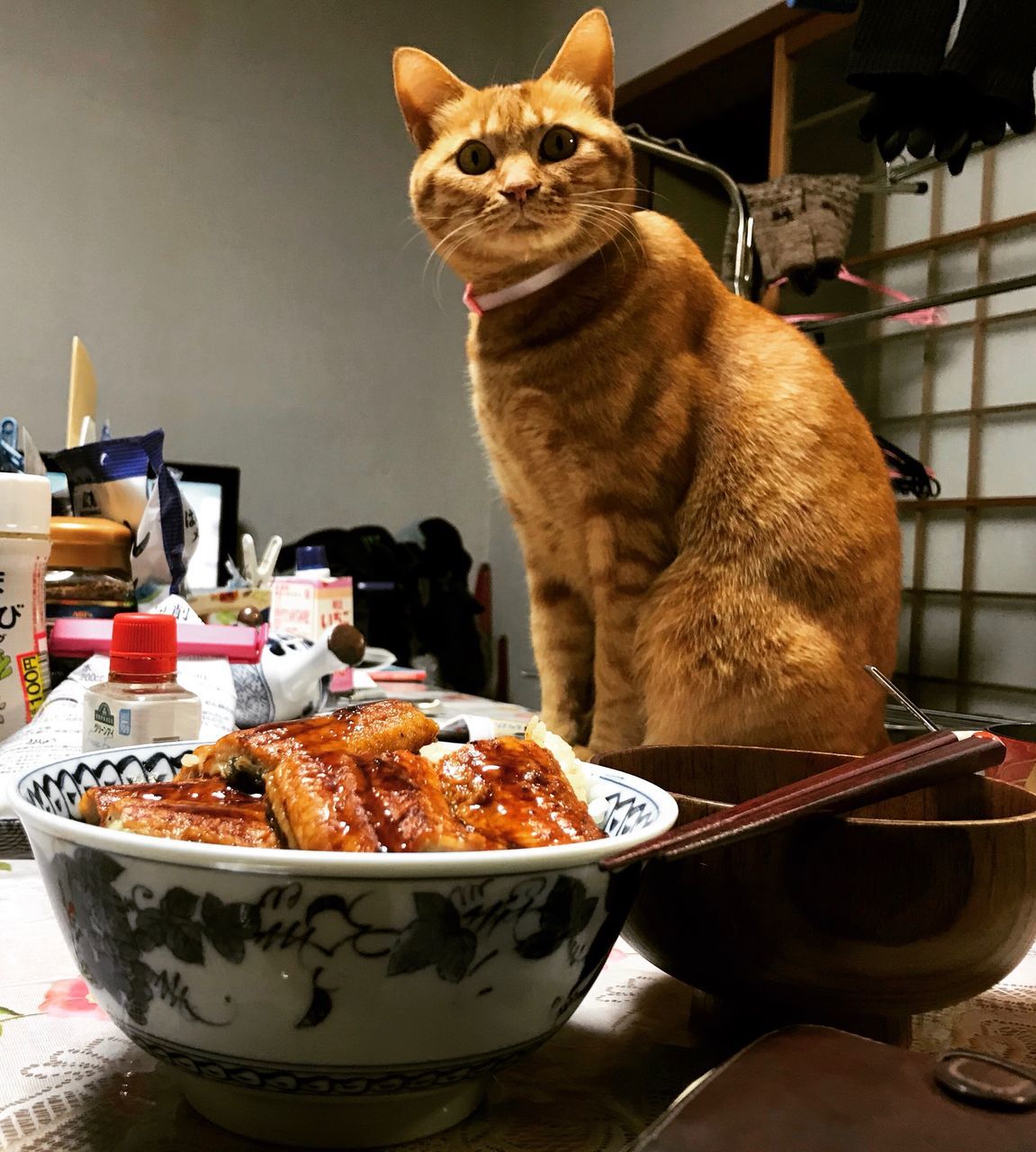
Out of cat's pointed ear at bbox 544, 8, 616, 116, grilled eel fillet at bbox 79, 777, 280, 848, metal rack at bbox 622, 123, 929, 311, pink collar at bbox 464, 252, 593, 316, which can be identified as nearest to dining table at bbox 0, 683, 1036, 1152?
grilled eel fillet at bbox 79, 777, 280, 848

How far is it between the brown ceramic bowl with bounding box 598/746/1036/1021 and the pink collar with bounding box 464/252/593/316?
820mm

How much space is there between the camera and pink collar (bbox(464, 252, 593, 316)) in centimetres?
108

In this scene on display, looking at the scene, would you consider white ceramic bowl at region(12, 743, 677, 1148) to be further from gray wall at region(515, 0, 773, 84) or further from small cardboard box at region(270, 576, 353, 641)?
gray wall at region(515, 0, 773, 84)

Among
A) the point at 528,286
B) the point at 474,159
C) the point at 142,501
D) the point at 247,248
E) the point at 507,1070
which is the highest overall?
A: the point at 247,248

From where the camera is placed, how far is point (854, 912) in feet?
1.11

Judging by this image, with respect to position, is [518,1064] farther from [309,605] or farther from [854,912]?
[309,605]

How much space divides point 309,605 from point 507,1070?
981mm

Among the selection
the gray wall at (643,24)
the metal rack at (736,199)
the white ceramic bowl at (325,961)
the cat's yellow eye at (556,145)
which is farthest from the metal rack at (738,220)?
the white ceramic bowl at (325,961)

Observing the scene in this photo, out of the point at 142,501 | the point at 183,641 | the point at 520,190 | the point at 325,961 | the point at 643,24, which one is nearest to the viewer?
the point at 325,961

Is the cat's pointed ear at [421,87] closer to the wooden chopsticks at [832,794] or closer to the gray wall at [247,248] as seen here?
the wooden chopsticks at [832,794]

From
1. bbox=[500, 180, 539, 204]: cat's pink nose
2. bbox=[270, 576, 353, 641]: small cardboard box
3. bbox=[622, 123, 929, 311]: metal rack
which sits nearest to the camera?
bbox=[500, 180, 539, 204]: cat's pink nose

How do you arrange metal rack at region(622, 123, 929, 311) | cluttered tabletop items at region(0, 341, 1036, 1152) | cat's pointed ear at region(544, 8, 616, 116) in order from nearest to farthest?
cluttered tabletop items at region(0, 341, 1036, 1152) → cat's pointed ear at region(544, 8, 616, 116) → metal rack at region(622, 123, 929, 311)

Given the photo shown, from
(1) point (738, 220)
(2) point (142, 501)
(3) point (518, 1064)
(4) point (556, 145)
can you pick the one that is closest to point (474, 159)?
(4) point (556, 145)

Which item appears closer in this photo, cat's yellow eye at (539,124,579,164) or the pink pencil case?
the pink pencil case
